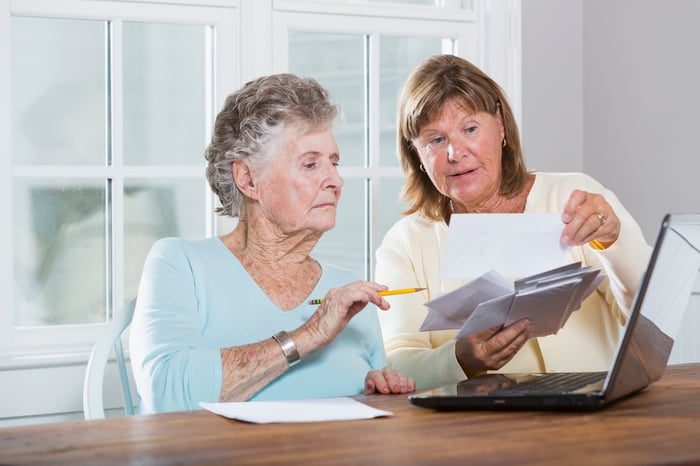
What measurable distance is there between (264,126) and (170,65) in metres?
0.86

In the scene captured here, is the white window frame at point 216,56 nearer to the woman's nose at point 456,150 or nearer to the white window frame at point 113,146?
the white window frame at point 113,146

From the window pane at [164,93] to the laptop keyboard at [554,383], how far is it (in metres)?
1.45

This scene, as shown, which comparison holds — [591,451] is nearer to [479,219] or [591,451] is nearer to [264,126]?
[479,219]

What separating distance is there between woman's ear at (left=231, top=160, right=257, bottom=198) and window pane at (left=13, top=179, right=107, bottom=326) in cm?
76

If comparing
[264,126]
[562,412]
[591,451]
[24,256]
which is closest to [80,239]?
[24,256]

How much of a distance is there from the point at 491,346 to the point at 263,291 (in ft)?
1.60

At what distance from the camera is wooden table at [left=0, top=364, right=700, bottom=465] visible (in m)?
1.01

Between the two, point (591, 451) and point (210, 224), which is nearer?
point (591, 451)

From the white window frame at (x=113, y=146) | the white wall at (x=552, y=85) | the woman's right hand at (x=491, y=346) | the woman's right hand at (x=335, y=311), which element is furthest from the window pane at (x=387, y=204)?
the woman's right hand at (x=335, y=311)

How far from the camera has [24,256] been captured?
2496mm

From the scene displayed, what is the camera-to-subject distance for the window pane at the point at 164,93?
2.60 m

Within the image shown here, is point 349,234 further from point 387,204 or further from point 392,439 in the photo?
point 392,439

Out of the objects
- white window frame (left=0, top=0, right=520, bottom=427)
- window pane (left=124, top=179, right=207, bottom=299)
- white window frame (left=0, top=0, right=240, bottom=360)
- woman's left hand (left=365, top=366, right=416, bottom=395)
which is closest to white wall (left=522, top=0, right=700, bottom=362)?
white window frame (left=0, top=0, right=520, bottom=427)

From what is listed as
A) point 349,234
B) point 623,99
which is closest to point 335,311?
point 349,234
